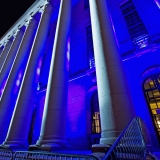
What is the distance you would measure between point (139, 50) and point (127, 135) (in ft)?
25.3

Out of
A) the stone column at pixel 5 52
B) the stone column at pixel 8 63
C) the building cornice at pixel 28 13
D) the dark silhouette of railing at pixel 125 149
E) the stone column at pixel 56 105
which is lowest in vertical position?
the dark silhouette of railing at pixel 125 149

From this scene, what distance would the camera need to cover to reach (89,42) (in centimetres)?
1471

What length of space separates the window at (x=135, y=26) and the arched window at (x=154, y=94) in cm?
275

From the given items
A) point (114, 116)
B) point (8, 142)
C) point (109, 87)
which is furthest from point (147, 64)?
point (8, 142)

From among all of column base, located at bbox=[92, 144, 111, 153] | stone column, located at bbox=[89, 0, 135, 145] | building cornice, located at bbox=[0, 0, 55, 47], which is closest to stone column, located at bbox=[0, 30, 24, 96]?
building cornice, located at bbox=[0, 0, 55, 47]

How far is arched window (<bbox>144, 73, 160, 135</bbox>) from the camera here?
8209 mm

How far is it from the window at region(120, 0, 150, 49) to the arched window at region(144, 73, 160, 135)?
9.03 ft

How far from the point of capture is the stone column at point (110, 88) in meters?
4.76

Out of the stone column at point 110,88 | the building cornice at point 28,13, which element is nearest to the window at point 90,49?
the stone column at point 110,88

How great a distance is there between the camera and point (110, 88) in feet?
17.9

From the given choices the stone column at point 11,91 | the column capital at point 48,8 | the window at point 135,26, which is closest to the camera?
the window at point 135,26

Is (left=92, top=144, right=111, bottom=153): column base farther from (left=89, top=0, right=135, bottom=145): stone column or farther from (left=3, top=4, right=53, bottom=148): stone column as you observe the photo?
(left=3, top=4, right=53, bottom=148): stone column

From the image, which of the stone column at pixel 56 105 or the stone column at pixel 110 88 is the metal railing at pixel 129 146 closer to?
the stone column at pixel 110 88

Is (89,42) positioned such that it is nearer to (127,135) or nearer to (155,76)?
(155,76)
